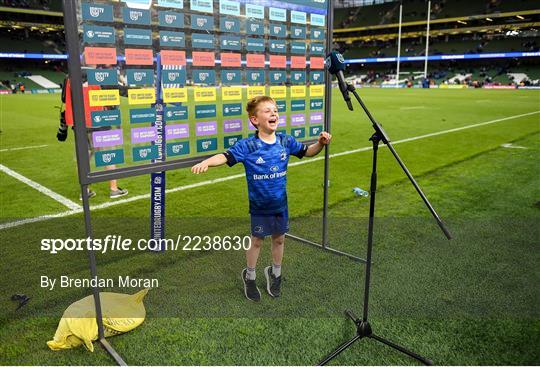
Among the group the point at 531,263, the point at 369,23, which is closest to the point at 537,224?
the point at 531,263

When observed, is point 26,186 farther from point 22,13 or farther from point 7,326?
point 22,13

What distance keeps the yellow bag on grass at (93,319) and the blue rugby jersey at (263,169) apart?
1.18m

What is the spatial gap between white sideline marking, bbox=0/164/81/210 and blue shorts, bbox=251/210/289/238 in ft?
11.6

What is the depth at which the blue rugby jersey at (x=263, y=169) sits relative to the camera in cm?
332

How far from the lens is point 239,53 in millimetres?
3789

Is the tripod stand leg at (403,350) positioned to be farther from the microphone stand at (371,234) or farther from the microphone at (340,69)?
the microphone at (340,69)

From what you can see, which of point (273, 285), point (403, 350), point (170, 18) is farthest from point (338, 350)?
point (170, 18)

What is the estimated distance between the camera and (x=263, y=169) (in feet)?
11.0

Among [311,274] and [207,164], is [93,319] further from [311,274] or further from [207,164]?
[311,274]

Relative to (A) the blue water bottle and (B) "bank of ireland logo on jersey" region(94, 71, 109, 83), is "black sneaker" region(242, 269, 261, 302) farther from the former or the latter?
(A) the blue water bottle

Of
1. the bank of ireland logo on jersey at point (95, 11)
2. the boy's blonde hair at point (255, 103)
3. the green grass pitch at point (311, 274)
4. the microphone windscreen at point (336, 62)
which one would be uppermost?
the bank of ireland logo on jersey at point (95, 11)

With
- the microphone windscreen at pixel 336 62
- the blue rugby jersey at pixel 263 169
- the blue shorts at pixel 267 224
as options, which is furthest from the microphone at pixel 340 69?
the blue shorts at pixel 267 224

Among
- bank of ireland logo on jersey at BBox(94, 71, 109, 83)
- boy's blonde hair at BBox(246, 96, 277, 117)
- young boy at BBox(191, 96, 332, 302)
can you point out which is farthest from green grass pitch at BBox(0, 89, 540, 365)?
bank of ireland logo on jersey at BBox(94, 71, 109, 83)

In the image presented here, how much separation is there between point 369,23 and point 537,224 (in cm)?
8150
